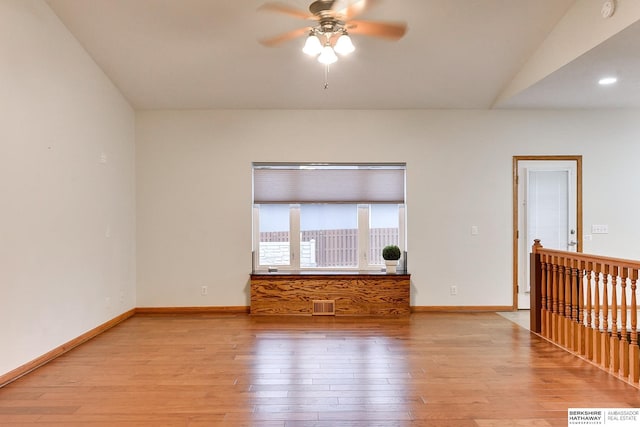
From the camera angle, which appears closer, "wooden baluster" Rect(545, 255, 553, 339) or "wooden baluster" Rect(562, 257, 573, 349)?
"wooden baluster" Rect(562, 257, 573, 349)

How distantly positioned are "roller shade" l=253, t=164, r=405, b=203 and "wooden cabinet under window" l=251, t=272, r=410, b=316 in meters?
1.07

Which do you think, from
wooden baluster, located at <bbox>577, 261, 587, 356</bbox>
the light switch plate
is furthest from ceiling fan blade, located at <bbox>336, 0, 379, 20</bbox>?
the light switch plate

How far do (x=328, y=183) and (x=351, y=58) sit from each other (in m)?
1.74

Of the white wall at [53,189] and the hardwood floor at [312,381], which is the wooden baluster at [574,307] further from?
the white wall at [53,189]

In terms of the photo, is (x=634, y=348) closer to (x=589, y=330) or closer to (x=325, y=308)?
(x=589, y=330)

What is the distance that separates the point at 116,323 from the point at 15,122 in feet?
8.59

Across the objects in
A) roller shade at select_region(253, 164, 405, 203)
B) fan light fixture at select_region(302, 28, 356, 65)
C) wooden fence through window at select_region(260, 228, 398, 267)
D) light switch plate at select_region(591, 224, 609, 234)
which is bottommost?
wooden fence through window at select_region(260, 228, 398, 267)

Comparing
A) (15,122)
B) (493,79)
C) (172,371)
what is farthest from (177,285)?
(493,79)

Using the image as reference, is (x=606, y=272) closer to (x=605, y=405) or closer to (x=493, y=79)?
(x=605, y=405)

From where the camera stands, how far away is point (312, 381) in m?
3.30

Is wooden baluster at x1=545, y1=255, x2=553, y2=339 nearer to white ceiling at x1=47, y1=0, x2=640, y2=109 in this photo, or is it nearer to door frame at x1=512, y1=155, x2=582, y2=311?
door frame at x1=512, y1=155, x2=582, y2=311

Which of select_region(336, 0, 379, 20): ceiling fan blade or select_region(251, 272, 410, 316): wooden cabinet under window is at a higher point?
select_region(336, 0, 379, 20): ceiling fan blade

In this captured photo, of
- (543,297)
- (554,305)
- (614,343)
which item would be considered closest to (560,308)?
(554,305)

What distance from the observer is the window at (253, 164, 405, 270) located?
5.96m
